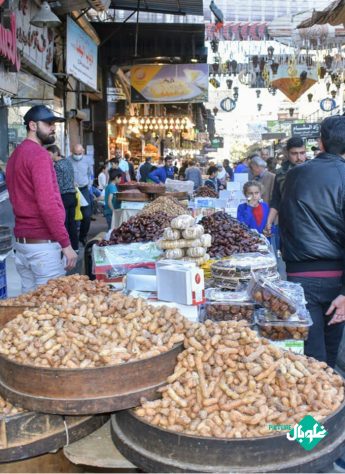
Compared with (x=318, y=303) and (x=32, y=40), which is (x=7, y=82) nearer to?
(x=32, y=40)

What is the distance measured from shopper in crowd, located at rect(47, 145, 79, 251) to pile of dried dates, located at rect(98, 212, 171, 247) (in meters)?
3.89

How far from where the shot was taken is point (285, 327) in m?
3.29

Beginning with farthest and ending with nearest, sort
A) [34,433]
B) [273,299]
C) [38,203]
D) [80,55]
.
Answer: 1. [80,55]
2. [38,203]
3. [273,299]
4. [34,433]

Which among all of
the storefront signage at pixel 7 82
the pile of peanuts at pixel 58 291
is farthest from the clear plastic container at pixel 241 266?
the storefront signage at pixel 7 82

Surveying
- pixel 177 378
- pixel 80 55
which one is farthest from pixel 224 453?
pixel 80 55

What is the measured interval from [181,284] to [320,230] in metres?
1.18

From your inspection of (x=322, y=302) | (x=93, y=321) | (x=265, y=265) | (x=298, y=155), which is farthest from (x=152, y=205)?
(x=93, y=321)

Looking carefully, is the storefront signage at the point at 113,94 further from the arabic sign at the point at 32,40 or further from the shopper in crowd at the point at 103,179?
the arabic sign at the point at 32,40

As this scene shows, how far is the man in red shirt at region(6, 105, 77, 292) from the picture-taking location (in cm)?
438

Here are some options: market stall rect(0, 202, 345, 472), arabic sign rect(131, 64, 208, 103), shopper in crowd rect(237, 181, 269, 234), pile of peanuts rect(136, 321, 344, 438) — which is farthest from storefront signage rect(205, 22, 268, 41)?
pile of peanuts rect(136, 321, 344, 438)

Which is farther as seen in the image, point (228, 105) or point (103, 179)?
point (228, 105)

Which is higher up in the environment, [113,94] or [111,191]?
[113,94]

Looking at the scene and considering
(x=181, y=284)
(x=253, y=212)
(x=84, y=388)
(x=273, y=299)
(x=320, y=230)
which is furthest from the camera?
(x=253, y=212)

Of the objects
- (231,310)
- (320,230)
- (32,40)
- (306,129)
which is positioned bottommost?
(231,310)
